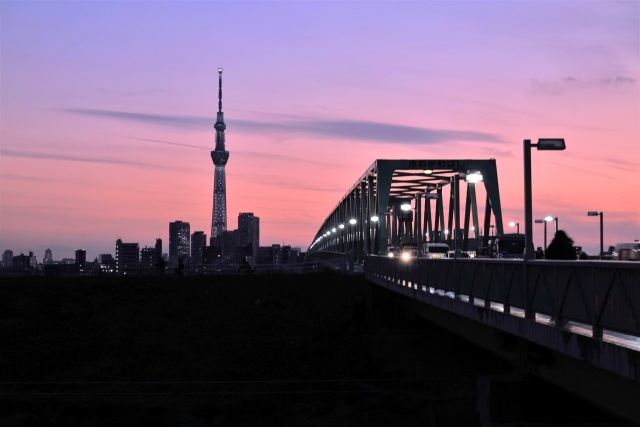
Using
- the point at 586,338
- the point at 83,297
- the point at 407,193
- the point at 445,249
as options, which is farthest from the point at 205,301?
the point at 407,193

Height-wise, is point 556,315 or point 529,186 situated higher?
point 529,186

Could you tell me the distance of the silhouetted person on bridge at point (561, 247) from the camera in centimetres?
2125

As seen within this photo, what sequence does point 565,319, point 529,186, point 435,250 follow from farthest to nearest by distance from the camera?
point 435,250, point 529,186, point 565,319

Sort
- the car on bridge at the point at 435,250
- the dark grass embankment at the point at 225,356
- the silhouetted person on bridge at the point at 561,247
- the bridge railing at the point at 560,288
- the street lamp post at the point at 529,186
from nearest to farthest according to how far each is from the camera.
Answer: the bridge railing at the point at 560,288
the street lamp post at the point at 529,186
the silhouetted person on bridge at the point at 561,247
the dark grass embankment at the point at 225,356
the car on bridge at the point at 435,250

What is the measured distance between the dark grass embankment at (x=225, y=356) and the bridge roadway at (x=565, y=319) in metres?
11.4

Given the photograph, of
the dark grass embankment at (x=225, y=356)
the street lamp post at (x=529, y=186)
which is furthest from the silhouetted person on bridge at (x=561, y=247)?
the dark grass embankment at (x=225, y=356)

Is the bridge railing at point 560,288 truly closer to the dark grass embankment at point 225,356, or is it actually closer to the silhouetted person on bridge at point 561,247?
the silhouetted person on bridge at point 561,247

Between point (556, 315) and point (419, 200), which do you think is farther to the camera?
point (419, 200)

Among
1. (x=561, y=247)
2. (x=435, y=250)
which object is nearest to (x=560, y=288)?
(x=561, y=247)

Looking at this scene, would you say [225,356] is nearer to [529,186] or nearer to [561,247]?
[561,247]

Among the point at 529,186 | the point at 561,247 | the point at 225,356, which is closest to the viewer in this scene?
the point at 529,186

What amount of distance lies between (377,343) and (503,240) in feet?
26.6

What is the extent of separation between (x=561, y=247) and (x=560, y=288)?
6518mm

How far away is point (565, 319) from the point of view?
48.1 feet
